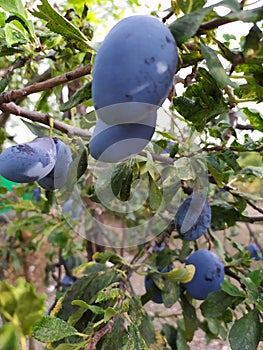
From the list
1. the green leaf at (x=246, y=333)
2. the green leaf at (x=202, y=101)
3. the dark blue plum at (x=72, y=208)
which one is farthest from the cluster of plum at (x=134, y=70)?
the dark blue plum at (x=72, y=208)

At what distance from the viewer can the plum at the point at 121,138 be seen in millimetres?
436

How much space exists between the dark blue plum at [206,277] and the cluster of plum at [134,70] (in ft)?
2.09

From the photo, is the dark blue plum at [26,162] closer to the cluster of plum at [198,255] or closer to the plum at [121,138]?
the plum at [121,138]

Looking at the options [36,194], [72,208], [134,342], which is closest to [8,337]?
[134,342]

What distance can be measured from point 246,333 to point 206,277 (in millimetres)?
228

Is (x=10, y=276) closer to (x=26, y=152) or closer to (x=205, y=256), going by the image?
(x=205, y=256)

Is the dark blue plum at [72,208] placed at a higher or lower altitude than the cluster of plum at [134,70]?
lower

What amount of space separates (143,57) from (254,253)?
1.39 m

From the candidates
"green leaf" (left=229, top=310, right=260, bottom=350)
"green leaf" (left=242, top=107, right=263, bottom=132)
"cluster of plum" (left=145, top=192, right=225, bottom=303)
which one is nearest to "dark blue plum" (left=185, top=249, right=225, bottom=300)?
"cluster of plum" (left=145, top=192, right=225, bottom=303)

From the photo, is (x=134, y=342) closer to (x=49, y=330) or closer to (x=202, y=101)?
(x=49, y=330)

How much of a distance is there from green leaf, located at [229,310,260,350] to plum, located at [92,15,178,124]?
0.50 metres

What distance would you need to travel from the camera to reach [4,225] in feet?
7.23

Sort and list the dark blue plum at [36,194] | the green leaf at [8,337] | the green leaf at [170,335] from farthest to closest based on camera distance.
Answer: the dark blue plum at [36,194] < the green leaf at [170,335] < the green leaf at [8,337]

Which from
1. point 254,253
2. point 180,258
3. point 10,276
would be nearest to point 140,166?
point 180,258
